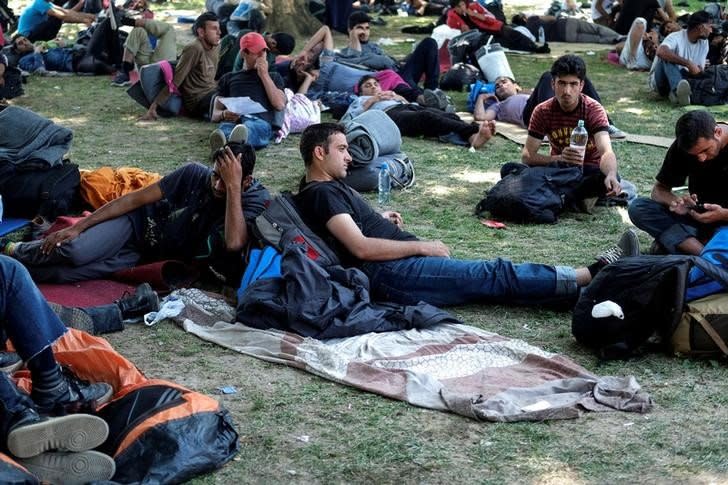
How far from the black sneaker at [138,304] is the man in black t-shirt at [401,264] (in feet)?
3.08

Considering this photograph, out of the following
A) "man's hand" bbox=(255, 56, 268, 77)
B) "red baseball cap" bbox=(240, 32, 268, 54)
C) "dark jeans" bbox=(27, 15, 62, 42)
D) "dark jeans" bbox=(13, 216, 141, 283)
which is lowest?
"dark jeans" bbox=(27, 15, 62, 42)

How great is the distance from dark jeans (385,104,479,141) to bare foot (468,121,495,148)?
133 mm

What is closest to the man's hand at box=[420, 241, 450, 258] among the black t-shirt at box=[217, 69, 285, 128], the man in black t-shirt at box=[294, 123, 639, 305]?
the man in black t-shirt at box=[294, 123, 639, 305]

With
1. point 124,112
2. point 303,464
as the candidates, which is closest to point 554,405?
point 303,464

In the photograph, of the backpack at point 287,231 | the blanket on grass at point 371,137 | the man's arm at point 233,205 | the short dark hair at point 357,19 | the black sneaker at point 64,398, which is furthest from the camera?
the short dark hair at point 357,19

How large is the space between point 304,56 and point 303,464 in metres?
7.55

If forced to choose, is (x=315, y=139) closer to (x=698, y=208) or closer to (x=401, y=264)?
(x=401, y=264)

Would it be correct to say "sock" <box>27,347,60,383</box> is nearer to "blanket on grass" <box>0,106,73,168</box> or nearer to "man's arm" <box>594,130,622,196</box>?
"blanket on grass" <box>0,106,73,168</box>

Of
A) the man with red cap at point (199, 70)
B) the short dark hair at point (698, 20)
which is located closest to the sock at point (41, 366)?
the man with red cap at point (199, 70)

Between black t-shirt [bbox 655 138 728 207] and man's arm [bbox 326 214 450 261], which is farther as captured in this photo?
black t-shirt [bbox 655 138 728 207]

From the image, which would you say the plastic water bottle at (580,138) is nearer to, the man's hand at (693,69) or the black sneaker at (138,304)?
the black sneaker at (138,304)

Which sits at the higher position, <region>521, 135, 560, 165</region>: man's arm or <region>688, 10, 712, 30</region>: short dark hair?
<region>688, 10, 712, 30</region>: short dark hair

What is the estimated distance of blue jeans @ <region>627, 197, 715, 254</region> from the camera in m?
6.34

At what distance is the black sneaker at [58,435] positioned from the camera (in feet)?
12.2
